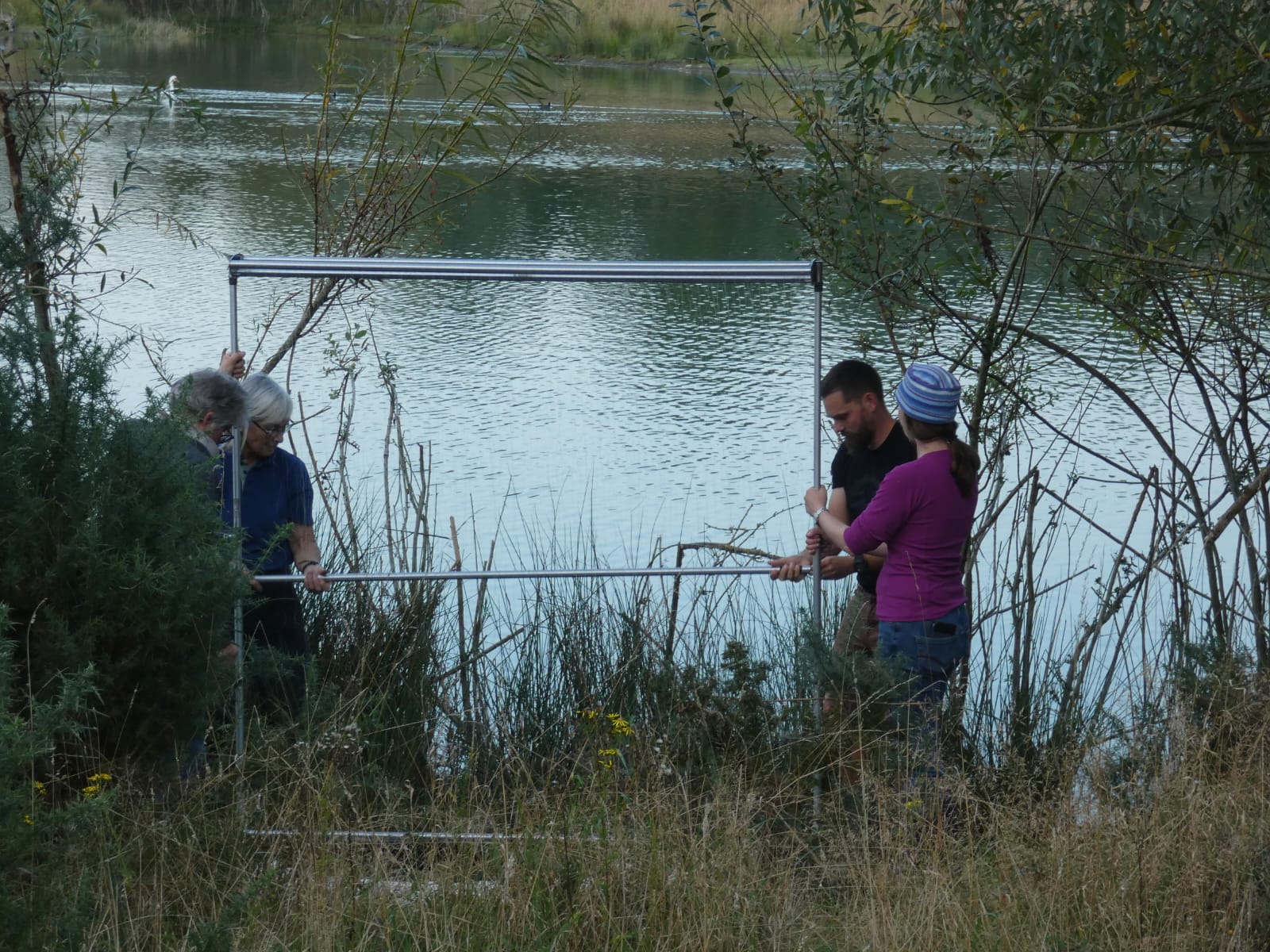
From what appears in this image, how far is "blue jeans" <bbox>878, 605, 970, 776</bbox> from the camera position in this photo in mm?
3564

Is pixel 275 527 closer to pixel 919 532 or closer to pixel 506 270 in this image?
pixel 506 270

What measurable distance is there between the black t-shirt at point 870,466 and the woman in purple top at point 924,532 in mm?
286

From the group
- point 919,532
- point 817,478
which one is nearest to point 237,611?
point 817,478

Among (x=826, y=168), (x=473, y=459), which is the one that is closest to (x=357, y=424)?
(x=473, y=459)

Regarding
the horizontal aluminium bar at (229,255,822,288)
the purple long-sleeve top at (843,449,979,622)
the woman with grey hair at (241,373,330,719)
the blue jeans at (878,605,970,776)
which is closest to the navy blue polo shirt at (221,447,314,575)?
the woman with grey hair at (241,373,330,719)

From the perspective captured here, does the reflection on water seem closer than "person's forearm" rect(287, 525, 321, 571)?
No

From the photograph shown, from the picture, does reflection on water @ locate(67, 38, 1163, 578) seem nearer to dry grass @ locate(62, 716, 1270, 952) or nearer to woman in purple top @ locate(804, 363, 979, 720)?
woman in purple top @ locate(804, 363, 979, 720)

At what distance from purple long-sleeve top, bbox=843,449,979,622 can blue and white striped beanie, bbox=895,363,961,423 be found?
0.12 m

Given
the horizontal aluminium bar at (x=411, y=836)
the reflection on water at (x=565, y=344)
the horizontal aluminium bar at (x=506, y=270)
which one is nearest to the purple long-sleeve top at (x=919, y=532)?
the horizontal aluminium bar at (x=506, y=270)

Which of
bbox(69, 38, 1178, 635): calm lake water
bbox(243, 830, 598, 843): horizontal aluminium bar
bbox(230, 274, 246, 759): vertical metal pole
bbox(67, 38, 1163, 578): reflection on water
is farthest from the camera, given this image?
bbox(67, 38, 1163, 578): reflection on water

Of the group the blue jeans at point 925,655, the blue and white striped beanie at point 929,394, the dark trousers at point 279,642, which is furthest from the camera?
the dark trousers at point 279,642

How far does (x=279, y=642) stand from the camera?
3.83 metres

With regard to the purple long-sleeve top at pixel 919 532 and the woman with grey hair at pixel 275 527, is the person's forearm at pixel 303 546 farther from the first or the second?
the purple long-sleeve top at pixel 919 532

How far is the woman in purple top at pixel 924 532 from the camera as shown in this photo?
3.50 meters
